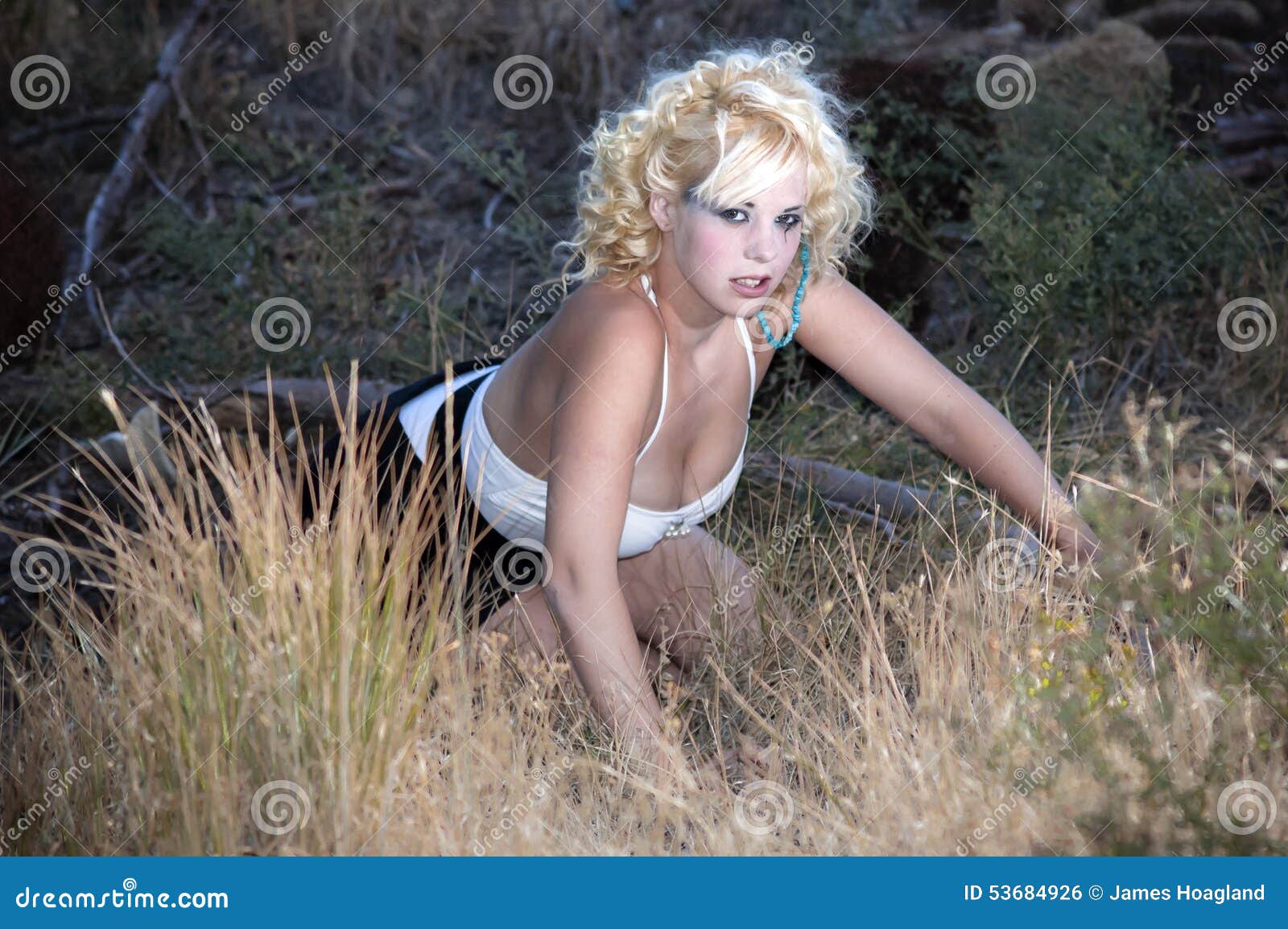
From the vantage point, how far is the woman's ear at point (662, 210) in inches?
97.7

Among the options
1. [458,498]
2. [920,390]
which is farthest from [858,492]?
[458,498]

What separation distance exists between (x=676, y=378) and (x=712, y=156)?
0.48 metres

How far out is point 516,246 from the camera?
5.53 meters

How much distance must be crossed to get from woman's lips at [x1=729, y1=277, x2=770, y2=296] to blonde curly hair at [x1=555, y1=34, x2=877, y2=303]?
150mm

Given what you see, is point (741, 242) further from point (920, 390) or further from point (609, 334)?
point (920, 390)

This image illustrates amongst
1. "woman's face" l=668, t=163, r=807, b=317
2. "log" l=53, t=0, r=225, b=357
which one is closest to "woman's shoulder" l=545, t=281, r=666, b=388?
"woman's face" l=668, t=163, r=807, b=317

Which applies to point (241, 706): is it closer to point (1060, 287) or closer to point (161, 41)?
point (1060, 287)

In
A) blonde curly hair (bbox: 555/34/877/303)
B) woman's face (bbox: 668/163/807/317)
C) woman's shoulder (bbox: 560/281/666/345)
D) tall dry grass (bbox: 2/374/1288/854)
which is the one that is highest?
blonde curly hair (bbox: 555/34/877/303)

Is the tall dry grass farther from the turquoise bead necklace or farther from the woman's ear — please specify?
the woman's ear

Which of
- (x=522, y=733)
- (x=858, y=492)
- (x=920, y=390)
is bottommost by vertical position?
(x=522, y=733)

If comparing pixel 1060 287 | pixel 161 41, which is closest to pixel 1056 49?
pixel 1060 287

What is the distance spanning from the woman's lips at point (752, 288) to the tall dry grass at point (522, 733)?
1.90 feet

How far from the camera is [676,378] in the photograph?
2.71 meters

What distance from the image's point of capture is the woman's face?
2402mm
